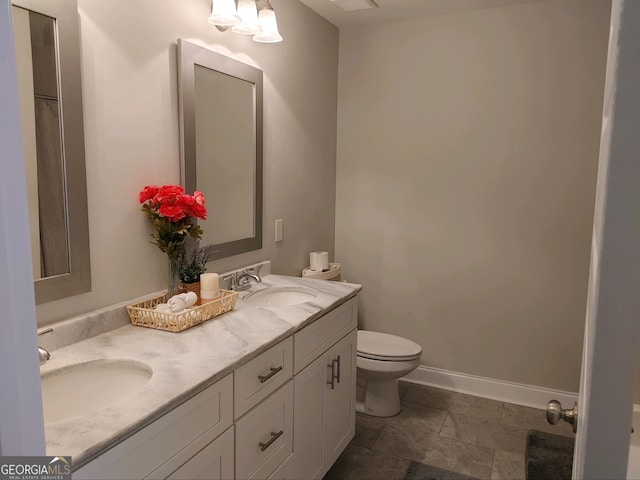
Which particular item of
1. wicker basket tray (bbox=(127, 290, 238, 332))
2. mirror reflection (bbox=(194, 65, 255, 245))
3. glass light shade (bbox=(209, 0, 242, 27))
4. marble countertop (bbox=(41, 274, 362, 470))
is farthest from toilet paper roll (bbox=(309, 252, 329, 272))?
glass light shade (bbox=(209, 0, 242, 27))

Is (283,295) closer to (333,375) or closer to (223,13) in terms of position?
(333,375)

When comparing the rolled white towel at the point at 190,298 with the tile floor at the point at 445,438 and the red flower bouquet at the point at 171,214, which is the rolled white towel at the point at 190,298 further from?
the tile floor at the point at 445,438

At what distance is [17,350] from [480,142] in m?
2.81

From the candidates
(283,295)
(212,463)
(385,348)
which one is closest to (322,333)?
(283,295)

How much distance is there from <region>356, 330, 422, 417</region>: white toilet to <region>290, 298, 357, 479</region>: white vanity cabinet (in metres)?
0.30

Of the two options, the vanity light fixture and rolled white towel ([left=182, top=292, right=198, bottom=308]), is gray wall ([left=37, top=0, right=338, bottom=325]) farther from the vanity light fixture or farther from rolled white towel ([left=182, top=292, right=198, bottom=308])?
rolled white towel ([left=182, top=292, right=198, bottom=308])

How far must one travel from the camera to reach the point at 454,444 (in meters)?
2.57

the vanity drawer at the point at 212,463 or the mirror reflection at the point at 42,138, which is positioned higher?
the mirror reflection at the point at 42,138

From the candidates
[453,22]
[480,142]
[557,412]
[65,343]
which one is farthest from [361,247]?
[557,412]

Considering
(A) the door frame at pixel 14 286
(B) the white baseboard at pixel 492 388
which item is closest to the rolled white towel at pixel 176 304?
(A) the door frame at pixel 14 286

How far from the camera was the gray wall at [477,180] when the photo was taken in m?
2.74

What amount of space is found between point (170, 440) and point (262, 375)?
0.43 metres

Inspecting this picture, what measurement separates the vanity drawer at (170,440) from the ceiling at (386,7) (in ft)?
7.24

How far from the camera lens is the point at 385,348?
2783 mm
